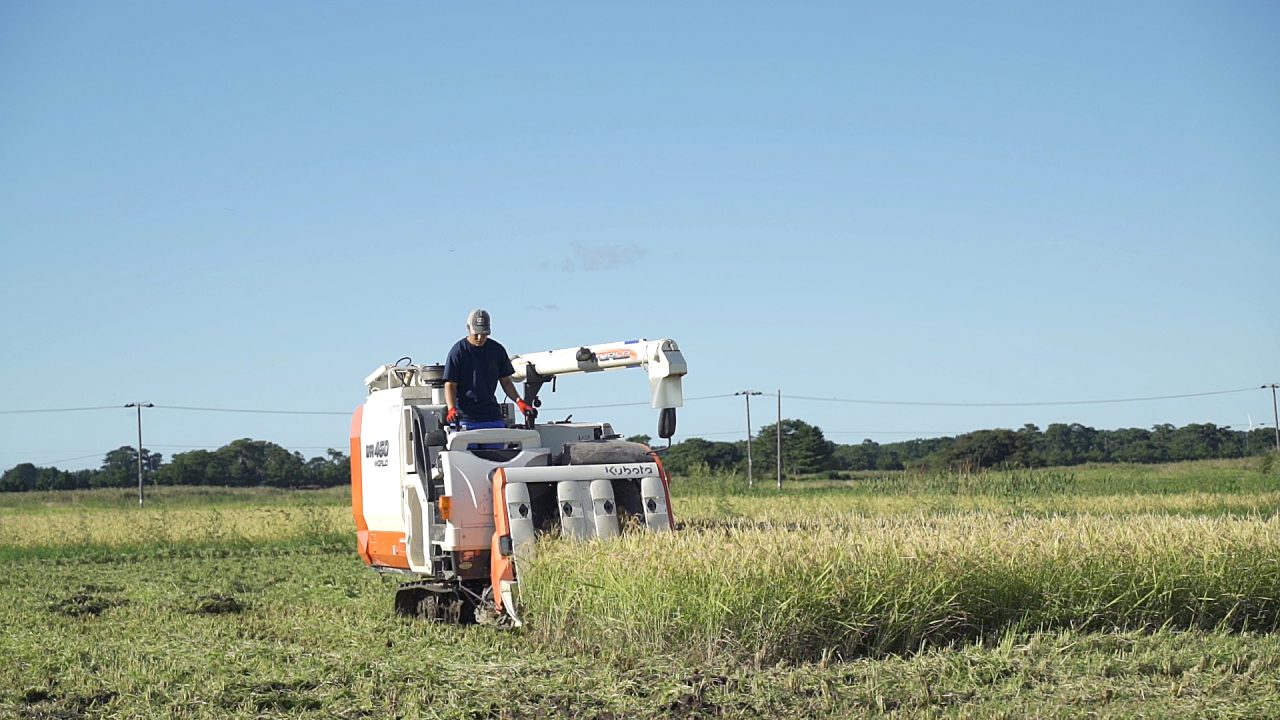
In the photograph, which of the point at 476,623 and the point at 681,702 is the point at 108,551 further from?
the point at 681,702

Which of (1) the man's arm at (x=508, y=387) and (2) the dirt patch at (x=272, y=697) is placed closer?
(2) the dirt patch at (x=272, y=697)

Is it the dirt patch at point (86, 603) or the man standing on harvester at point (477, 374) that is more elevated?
the man standing on harvester at point (477, 374)

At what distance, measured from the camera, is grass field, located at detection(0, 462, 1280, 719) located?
24.9 feet

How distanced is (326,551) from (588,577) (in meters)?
14.4

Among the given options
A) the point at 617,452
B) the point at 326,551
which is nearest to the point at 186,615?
the point at 617,452

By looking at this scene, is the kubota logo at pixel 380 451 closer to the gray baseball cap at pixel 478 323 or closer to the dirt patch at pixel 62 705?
the gray baseball cap at pixel 478 323

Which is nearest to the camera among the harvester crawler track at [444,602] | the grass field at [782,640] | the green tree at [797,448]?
the grass field at [782,640]

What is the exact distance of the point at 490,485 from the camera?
1127 centimetres

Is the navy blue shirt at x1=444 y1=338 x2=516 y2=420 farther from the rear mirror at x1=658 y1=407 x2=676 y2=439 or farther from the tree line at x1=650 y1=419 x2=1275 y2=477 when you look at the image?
the tree line at x1=650 y1=419 x2=1275 y2=477

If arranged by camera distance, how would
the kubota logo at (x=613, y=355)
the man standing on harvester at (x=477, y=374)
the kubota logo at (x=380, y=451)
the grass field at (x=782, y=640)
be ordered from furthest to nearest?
the kubota logo at (x=380, y=451) < the kubota logo at (x=613, y=355) < the man standing on harvester at (x=477, y=374) < the grass field at (x=782, y=640)

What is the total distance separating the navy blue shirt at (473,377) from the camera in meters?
12.0

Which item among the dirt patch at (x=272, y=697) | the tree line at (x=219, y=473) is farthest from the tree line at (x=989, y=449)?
the dirt patch at (x=272, y=697)

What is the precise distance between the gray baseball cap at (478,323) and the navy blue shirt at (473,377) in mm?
128

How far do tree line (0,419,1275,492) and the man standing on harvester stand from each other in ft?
155
